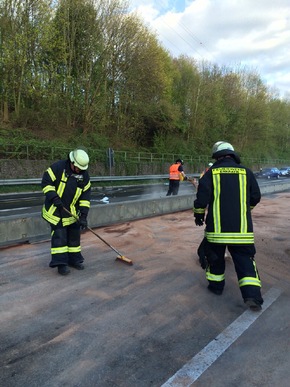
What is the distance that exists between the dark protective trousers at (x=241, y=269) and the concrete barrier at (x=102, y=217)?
3.68 m

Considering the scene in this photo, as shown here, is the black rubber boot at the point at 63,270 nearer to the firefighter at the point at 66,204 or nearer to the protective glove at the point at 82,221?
the firefighter at the point at 66,204

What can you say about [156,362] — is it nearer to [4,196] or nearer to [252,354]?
[252,354]

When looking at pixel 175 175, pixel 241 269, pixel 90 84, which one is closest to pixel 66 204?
pixel 241 269

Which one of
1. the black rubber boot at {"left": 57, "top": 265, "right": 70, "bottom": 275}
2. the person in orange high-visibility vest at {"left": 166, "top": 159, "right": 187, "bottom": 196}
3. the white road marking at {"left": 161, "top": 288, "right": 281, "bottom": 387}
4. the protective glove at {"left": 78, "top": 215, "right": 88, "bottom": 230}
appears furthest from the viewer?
the person in orange high-visibility vest at {"left": 166, "top": 159, "right": 187, "bottom": 196}

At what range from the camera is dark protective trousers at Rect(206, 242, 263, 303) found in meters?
3.81

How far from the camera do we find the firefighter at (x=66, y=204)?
190 inches

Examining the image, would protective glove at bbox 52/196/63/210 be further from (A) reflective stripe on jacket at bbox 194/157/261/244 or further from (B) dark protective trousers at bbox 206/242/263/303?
(B) dark protective trousers at bbox 206/242/263/303

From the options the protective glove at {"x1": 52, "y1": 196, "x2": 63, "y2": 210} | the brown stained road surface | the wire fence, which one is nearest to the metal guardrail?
the wire fence

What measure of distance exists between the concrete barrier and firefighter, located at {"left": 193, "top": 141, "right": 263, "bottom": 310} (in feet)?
11.8

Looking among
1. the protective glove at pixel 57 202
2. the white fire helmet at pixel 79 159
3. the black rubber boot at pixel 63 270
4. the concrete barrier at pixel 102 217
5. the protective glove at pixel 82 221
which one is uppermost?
the white fire helmet at pixel 79 159

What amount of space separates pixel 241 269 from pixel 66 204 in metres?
2.53

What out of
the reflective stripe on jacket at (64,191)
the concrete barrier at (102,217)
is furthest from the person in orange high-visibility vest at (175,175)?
the reflective stripe on jacket at (64,191)

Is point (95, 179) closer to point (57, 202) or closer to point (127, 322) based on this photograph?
point (57, 202)

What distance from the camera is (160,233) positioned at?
25.6 ft
